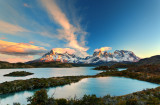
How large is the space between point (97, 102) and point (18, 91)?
27.9 m

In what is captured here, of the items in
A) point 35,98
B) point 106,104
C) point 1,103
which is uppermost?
point 35,98

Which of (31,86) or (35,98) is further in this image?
(31,86)

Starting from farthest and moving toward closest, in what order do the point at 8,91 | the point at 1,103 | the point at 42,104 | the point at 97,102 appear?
the point at 8,91 → the point at 1,103 → the point at 97,102 → the point at 42,104

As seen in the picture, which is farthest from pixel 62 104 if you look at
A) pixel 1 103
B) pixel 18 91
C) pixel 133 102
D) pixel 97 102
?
pixel 18 91

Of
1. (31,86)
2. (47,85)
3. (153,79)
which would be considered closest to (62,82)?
(47,85)

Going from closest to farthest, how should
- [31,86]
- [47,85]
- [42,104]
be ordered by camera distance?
[42,104] → [31,86] → [47,85]

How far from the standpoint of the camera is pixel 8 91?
2975cm

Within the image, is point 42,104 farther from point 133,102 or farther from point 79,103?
point 133,102

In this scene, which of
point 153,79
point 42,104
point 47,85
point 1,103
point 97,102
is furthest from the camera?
point 153,79

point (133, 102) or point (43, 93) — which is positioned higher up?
point (43, 93)

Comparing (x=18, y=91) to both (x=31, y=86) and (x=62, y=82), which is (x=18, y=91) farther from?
(x=62, y=82)

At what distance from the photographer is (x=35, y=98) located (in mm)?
14828

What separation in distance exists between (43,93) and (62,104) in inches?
159

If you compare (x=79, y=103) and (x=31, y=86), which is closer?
(x=79, y=103)
